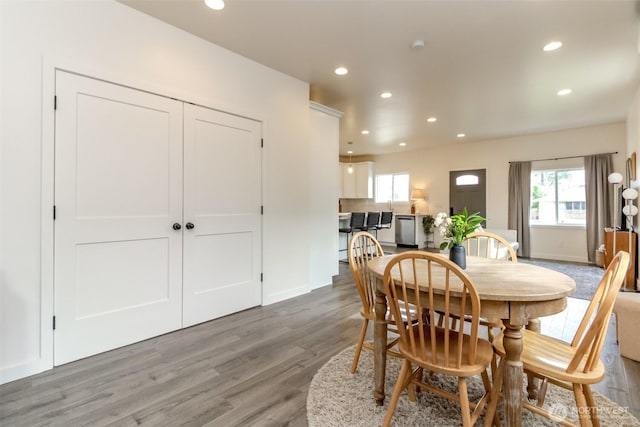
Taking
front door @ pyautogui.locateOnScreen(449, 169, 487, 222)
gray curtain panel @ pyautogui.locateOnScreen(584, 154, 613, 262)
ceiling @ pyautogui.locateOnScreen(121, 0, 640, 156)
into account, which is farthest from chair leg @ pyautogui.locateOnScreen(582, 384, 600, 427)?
front door @ pyautogui.locateOnScreen(449, 169, 487, 222)

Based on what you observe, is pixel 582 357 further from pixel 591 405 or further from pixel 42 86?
pixel 42 86

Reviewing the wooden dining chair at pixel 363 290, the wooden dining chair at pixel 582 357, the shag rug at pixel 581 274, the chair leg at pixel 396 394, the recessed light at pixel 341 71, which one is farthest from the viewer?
the shag rug at pixel 581 274

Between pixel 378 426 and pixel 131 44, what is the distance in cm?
323

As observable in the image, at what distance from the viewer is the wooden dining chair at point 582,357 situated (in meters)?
1.29

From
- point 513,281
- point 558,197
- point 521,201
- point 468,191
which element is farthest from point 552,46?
point 468,191

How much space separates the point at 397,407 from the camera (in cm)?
177

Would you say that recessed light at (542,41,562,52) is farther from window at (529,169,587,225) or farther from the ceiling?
window at (529,169,587,225)

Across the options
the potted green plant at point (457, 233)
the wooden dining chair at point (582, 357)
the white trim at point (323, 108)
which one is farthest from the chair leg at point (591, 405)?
the white trim at point (323, 108)

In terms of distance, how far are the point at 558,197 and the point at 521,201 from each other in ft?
2.20

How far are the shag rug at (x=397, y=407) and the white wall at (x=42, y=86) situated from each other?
76.4 inches

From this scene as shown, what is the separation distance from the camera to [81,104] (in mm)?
2305

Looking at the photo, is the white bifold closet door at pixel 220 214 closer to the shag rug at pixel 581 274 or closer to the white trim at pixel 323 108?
the white trim at pixel 323 108

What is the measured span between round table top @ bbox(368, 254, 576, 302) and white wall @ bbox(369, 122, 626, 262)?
19.1ft

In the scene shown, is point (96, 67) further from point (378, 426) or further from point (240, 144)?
point (378, 426)
